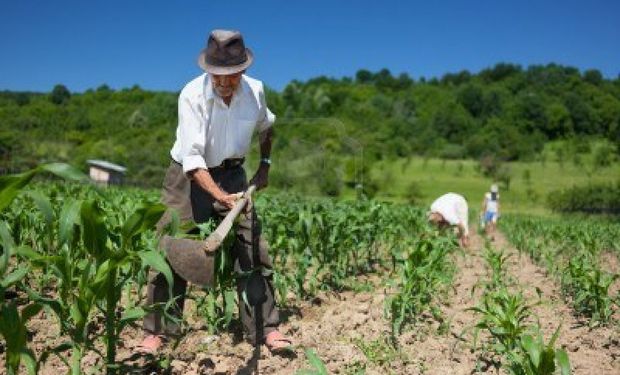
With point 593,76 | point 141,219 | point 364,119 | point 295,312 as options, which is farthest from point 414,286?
point 593,76

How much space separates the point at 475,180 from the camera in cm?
4500

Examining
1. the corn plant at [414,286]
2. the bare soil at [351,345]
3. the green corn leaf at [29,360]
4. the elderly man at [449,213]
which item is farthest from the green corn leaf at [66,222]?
the elderly man at [449,213]

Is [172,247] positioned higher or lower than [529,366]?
higher

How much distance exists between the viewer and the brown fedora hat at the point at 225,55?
2.83m

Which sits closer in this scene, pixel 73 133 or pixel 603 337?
pixel 603 337

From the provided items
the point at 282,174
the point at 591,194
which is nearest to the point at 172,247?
the point at 282,174

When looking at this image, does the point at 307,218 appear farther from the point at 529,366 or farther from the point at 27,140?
the point at 27,140

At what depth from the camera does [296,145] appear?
27891 mm

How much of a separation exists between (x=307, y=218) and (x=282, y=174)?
21.4 metres

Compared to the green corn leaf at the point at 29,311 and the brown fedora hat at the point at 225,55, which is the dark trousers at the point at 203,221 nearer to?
the brown fedora hat at the point at 225,55

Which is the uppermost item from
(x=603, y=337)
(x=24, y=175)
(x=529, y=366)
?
(x=24, y=175)

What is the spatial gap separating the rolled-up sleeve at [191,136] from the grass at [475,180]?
1279 inches

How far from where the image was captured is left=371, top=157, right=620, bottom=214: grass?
121ft

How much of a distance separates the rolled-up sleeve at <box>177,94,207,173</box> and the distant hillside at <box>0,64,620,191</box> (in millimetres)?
34701
